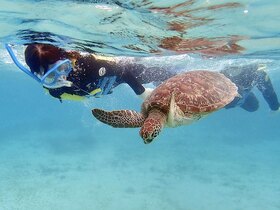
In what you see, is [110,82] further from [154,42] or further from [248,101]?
[248,101]

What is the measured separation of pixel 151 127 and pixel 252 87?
1168cm

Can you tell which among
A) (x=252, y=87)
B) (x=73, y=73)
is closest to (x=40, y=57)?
(x=73, y=73)

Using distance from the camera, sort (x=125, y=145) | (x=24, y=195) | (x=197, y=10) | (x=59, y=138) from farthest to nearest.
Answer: (x=59, y=138)
(x=125, y=145)
(x=24, y=195)
(x=197, y=10)

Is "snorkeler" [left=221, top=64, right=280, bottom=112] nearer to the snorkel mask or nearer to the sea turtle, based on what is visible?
the sea turtle

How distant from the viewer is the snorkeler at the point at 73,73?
837 cm

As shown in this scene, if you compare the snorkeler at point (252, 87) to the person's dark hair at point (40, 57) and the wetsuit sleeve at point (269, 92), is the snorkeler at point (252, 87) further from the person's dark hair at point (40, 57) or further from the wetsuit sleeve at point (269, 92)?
the person's dark hair at point (40, 57)

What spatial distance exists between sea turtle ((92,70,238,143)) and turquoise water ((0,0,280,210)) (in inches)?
83.3

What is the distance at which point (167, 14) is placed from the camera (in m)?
9.30

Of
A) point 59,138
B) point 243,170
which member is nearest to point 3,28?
point 243,170

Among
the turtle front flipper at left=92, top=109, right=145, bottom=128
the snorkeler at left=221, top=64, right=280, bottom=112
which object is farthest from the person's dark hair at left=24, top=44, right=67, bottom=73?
the snorkeler at left=221, top=64, right=280, bottom=112

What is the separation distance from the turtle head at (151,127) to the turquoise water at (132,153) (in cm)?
318

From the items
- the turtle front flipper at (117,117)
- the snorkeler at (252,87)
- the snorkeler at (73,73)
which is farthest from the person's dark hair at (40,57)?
the snorkeler at (252,87)

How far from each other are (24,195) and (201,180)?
10.8 metres

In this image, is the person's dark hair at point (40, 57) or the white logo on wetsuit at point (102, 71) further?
the white logo on wetsuit at point (102, 71)
